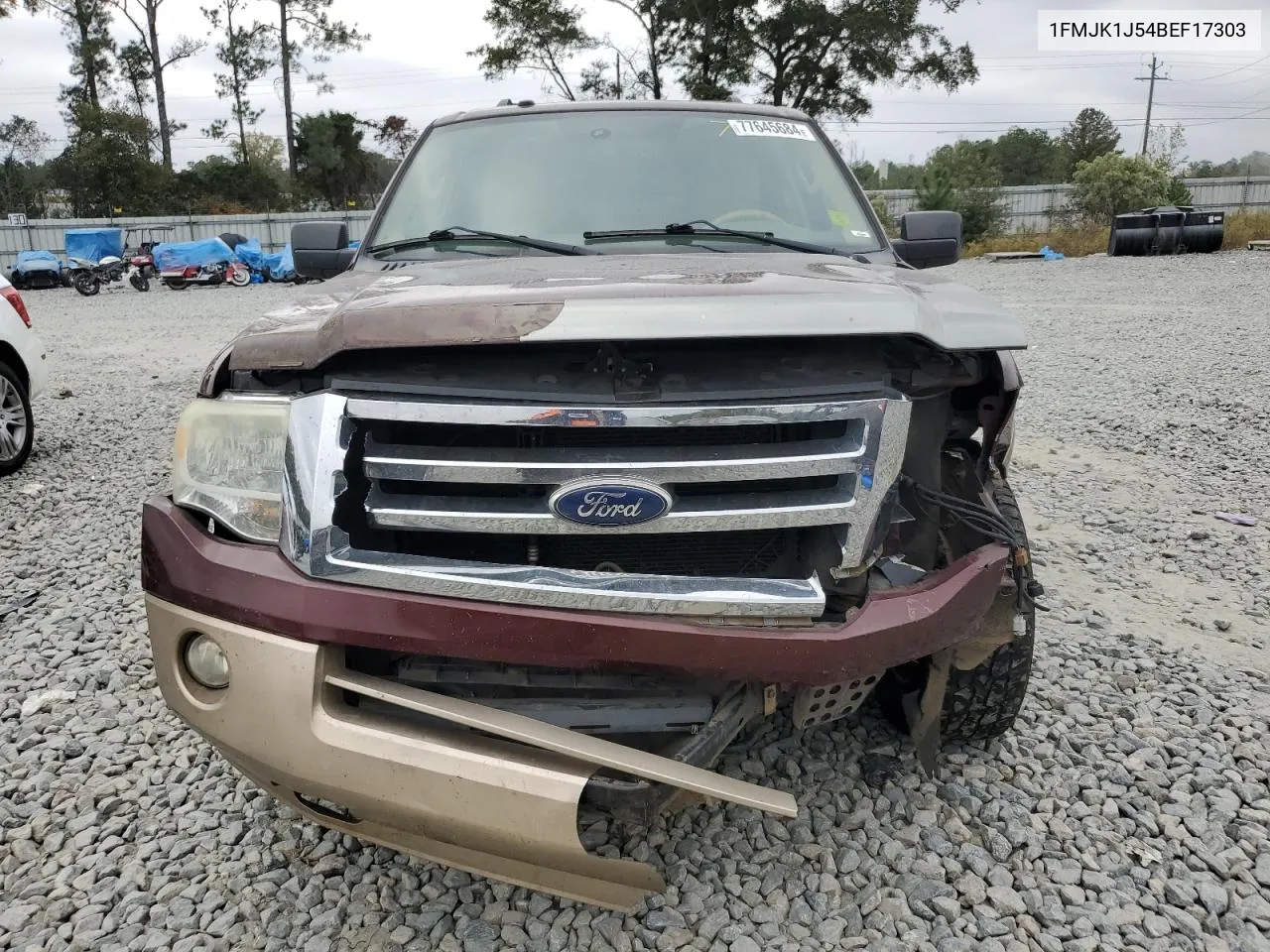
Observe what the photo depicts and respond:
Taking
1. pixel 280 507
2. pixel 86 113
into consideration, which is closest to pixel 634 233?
pixel 280 507

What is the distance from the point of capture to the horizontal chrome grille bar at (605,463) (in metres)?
1.76

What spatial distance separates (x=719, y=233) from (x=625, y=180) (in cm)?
45

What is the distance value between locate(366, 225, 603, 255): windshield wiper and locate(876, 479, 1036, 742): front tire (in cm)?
139

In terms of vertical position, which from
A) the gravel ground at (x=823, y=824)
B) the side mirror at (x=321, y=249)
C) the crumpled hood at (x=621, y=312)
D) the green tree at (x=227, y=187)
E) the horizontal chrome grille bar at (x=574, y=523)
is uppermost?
the green tree at (x=227, y=187)

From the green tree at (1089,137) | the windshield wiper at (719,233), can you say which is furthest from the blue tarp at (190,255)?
the green tree at (1089,137)

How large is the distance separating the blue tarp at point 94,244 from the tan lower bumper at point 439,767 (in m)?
26.6

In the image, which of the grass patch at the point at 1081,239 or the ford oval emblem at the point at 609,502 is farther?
the grass patch at the point at 1081,239

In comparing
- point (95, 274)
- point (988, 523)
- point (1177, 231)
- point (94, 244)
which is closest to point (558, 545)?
point (988, 523)

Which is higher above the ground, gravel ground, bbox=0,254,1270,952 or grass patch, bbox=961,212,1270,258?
grass patch, bbox=961,212,1270,258

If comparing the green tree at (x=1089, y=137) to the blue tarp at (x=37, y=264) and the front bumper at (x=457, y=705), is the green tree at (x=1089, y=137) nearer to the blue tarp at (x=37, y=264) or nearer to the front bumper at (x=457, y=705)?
the blue tarp at (x=37, y=264)

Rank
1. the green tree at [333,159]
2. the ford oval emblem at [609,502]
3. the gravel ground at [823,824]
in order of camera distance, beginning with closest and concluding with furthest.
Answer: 1. the ford oval emblem at [609,502]
2. the gravel ground at [823,824]
3. the green tree at [333,159]

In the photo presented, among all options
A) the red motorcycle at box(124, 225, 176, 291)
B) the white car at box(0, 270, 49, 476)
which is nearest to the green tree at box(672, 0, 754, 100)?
the red motorcycle at box(124, 225, 176, 291)

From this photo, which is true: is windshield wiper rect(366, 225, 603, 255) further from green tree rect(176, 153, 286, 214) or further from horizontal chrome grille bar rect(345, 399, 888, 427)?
green tree rect(176, 153, 286, 214)

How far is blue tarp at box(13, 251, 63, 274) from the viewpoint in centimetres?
2219
